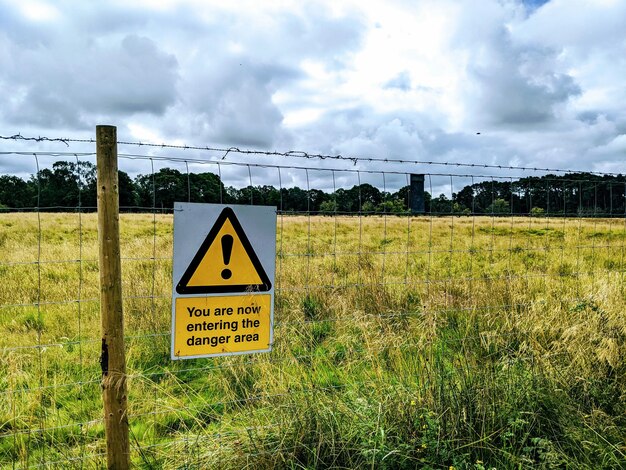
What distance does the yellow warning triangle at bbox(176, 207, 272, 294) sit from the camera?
9.64 ft

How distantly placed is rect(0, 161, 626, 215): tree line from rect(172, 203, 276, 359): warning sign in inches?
13.7

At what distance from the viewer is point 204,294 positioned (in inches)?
117

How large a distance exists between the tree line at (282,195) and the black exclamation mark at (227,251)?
41cm

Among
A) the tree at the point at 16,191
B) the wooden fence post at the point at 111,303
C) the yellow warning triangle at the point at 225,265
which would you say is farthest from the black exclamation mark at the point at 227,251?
the tree at the point at 16,191

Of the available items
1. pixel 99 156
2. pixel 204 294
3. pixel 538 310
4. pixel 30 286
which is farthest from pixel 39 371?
pixel 538 310

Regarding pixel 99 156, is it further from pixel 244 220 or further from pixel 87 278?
pixel 87 278

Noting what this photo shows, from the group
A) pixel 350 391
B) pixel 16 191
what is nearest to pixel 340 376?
pixel 350 391

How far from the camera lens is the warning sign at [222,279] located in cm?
291

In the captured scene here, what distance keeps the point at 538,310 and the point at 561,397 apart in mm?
1860

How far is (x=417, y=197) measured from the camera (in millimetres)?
4414

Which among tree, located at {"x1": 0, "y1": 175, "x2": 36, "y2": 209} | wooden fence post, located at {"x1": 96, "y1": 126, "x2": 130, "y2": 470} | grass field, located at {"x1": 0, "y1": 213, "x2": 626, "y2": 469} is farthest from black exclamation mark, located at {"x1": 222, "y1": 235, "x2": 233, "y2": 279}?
tree, located at {"x1": 0, "y1": 175, "x2": 36, "y2": 209}

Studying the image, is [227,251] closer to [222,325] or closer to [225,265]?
[225,265]

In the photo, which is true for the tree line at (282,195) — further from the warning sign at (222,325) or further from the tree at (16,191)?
the warning sign at (222,325)

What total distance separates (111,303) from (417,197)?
9.64 ft
